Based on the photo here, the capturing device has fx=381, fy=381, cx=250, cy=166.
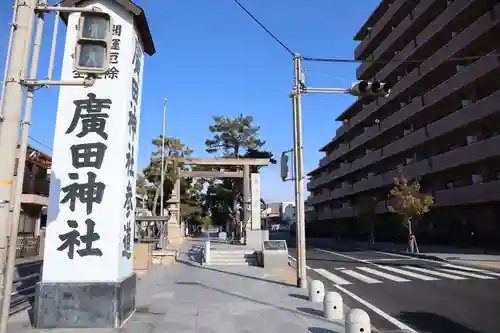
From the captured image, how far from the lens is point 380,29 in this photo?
42594 millimetres

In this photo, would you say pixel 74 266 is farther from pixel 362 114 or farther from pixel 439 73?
pixel 362 114

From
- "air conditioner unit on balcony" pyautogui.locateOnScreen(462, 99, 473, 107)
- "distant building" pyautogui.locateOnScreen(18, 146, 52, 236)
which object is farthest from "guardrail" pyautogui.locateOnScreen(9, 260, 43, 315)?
"air conditioner unit on balcony" pyautogui.locateOnScreen(462, 99, 473, 107)

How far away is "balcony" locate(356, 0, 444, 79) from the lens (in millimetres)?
33125

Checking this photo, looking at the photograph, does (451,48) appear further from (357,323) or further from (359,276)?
(357,323)

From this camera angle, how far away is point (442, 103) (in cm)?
3098

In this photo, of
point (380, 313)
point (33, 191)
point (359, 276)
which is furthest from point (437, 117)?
point (33, 191)

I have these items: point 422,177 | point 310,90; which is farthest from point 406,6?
point 310,90

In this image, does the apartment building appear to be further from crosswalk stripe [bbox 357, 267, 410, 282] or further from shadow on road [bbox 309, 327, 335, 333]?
shadow on road [bbox 309, 327, 335, 333]

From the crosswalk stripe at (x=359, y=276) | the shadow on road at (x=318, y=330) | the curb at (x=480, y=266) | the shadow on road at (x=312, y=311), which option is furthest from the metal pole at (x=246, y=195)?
the shadow on road at (x=318, y=330)

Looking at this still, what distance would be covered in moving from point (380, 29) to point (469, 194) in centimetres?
2350

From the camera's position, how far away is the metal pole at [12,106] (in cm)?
427

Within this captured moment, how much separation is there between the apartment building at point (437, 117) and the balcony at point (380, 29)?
0.11 metres

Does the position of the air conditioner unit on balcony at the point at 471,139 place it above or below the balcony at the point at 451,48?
below

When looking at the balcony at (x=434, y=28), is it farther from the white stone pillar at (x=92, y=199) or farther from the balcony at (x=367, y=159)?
the white stone pillar at (x=92, y=199)
